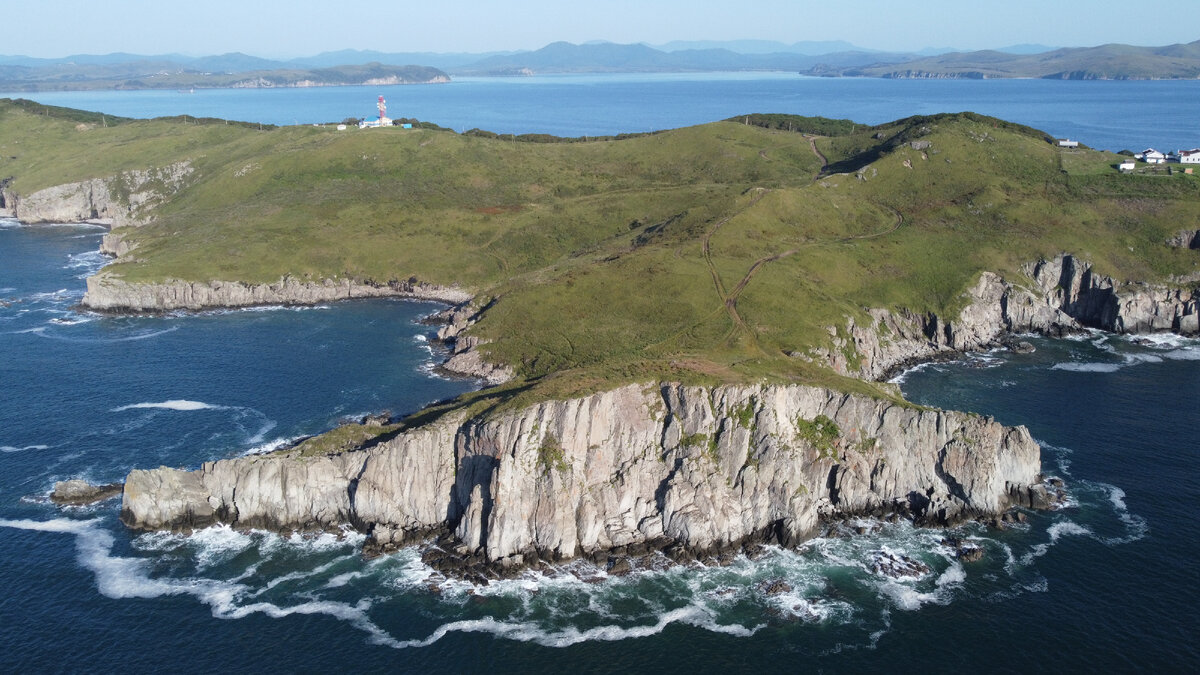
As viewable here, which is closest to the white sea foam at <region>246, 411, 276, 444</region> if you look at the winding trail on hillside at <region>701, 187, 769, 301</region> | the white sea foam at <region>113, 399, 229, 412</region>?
the white sea foam at <region>113, 399, 229, 412</region>

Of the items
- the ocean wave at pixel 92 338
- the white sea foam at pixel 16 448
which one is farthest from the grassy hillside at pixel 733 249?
the white sea foam at pixel 16 448

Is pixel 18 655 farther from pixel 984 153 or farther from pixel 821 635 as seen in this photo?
pixel 984 153

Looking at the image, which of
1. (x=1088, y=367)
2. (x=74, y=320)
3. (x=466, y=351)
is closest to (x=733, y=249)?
(x=466, y=351)

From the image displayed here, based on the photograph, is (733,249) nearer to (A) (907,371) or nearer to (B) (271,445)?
(A) (907,371)

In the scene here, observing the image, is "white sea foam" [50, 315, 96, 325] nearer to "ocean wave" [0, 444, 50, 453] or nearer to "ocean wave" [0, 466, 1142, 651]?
"ocean wave" [0, 444, 50, 453]

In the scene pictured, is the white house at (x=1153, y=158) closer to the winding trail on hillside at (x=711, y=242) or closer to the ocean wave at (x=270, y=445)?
the winding trail on hillside at (x=711, y=242)

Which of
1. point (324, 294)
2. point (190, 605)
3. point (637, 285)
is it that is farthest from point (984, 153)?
point (190, 605)
